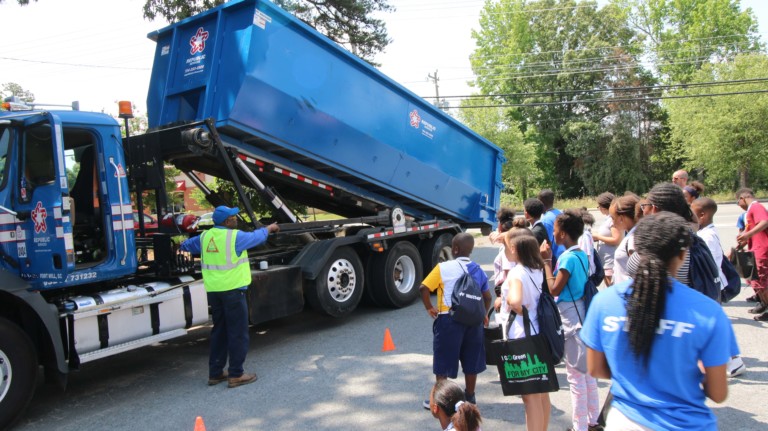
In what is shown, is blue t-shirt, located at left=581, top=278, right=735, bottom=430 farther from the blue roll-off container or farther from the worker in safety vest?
the blue roll-off container

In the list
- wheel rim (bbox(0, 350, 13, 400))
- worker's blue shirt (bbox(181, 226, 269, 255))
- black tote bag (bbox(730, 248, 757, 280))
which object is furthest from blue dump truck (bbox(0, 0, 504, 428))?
black tote bag (bbox(730, 248, 757, 280))

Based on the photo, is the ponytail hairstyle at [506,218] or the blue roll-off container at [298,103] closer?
the ponytail hairstyle at [506,218]

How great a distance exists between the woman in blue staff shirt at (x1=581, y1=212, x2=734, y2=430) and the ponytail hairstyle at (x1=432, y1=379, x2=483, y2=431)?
22.5 inches

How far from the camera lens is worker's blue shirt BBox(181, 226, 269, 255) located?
5105mm

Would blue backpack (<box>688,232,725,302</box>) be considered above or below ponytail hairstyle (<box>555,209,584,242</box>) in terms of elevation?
below

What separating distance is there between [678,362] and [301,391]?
3613mm

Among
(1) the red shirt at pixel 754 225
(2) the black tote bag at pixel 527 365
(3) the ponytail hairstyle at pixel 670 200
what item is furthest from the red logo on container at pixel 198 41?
(1) the red shirt at pixel 754 225

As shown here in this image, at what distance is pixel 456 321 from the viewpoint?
3902 mm

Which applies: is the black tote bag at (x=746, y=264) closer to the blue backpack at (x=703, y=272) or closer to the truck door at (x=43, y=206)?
the blue backpack at (x=703, y=272)

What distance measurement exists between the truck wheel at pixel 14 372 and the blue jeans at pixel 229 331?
1430 millimetres

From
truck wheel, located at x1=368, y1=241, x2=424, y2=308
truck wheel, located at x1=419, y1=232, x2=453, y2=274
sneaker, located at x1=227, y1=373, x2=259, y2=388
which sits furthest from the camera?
truck wheel, located at x1=419, y1=232, x2=453, y2=274

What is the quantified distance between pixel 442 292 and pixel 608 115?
134ft

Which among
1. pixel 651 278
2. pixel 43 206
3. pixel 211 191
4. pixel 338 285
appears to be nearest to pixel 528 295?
pixel 651 278

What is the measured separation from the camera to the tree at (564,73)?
133ft
